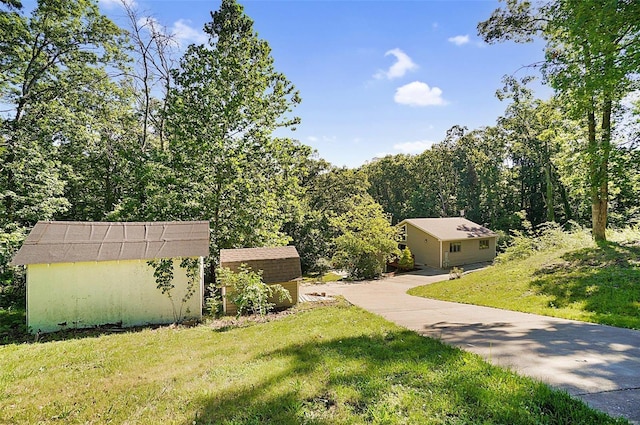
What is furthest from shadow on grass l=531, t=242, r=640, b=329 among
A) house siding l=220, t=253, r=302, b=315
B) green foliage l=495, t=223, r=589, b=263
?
house siding l=220, t=253, r=302, b=315

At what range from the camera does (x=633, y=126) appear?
11.8 meters

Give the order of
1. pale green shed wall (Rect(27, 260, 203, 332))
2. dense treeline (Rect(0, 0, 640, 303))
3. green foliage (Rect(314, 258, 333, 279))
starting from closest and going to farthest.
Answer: pale green shed wall (Rect(27, 260, 203, 332)), dense treeline (Rect(0, 0, 640, 303)), green foliage (Rect(314, 258, 333, 279))

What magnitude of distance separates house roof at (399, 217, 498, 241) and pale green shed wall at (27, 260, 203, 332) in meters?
20.7

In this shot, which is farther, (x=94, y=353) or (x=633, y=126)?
(x=633, y=126)

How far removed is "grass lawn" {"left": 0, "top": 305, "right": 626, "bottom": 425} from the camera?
2.98 m

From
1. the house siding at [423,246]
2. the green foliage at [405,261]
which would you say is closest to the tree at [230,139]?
the green foliage at [405,261]

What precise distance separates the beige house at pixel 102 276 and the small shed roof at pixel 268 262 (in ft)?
4.32

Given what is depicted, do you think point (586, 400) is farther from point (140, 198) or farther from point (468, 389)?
point (140, 198)

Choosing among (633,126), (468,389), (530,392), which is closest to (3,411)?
(468,389)

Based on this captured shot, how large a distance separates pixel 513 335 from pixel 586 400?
2616 millimetres

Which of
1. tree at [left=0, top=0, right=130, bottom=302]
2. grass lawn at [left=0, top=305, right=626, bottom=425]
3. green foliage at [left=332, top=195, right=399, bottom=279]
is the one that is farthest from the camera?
green foliage at [left=332, top=195, right=399, bottom=279]

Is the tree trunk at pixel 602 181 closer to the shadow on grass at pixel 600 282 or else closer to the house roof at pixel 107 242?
the shadow on grass at pixel 600 282

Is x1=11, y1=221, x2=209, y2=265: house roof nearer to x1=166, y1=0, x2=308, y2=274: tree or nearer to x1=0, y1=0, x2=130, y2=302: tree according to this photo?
x1=0, y1=0, x2=130, y2=302: tree

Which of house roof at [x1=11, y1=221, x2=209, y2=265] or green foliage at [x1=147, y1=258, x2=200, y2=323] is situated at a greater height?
house roof at [x1=11, y1=221, x2=209, y2=265]
